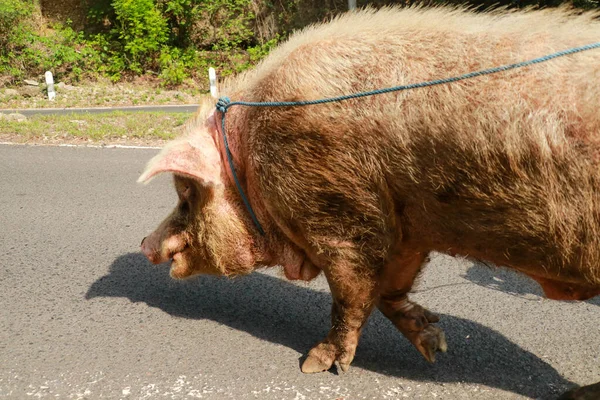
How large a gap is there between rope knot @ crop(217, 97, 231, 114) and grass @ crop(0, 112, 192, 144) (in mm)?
5917

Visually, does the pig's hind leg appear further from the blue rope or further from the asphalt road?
the blue rope

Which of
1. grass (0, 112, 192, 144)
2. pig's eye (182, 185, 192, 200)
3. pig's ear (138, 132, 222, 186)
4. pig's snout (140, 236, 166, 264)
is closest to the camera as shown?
pig's ear (138, 132, 222, 186)

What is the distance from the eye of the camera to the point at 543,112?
2.33m

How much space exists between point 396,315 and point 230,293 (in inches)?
54.6

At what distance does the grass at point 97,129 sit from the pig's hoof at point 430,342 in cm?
642

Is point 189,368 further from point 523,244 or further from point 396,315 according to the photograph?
point 523,244

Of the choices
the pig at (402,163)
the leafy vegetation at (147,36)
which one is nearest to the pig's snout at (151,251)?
the pig at (402,163)

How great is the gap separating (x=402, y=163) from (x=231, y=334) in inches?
67.9

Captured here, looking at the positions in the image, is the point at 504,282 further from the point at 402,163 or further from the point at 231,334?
the point at 402,163

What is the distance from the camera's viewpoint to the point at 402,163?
2627 mm

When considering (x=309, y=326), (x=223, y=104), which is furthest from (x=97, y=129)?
(x=223, y=104)

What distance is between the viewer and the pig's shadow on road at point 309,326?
330 cm

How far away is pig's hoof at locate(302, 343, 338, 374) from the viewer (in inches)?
131

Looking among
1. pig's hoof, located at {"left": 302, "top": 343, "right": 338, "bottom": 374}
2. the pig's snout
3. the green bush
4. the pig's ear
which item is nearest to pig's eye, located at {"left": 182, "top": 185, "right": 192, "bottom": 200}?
the pig's ear
